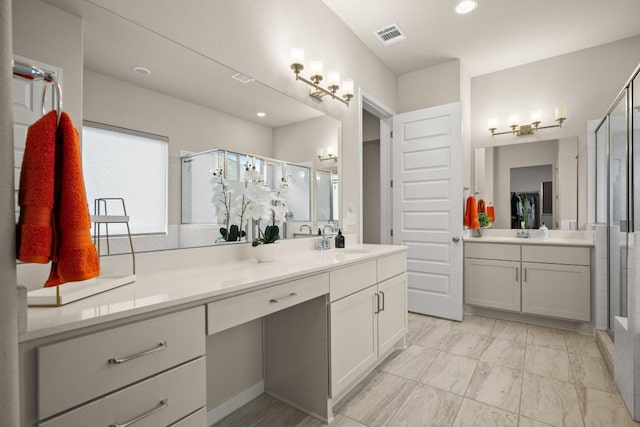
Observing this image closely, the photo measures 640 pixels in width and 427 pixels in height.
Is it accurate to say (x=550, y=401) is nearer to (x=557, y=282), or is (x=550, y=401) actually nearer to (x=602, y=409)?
(x=602, y=409)

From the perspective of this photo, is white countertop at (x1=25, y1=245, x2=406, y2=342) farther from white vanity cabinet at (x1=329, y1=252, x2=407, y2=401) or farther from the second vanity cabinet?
the second vanity cabinet

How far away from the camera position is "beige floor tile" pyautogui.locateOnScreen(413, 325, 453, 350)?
8.75ft

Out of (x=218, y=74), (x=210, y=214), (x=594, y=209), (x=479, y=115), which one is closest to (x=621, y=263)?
(x=594, y=209)

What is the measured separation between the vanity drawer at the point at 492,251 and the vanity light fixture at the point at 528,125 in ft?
4.51

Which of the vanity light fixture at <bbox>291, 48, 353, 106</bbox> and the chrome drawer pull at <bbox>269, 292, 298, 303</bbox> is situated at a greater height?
the vanity light fixture at <bbox>291, 48, 353, 106</bbox>

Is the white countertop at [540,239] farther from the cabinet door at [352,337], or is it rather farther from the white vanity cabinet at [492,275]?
the cabinet door at [352,337]

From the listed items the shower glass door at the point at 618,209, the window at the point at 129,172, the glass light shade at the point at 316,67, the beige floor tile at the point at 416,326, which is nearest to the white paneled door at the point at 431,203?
the beige floor tile at the point at 416,326

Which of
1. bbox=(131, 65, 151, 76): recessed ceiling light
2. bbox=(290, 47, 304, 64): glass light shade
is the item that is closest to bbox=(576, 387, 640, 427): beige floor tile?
bbox=(290, 47, 304, 64): glass light shade

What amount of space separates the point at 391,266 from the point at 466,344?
110 cm

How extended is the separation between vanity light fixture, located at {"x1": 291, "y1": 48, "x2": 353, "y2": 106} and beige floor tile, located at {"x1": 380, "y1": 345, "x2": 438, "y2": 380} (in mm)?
2126

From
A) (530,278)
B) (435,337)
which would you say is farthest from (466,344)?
(530,278)

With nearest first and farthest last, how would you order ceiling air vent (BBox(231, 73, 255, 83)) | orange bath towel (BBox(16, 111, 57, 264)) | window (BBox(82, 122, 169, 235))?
orange bath towel (BBox(16, 111, 57, 264))
window (BBox(82, 122, 169, 235))
ceiling air vent (BBox(231, 73, 255, 83))

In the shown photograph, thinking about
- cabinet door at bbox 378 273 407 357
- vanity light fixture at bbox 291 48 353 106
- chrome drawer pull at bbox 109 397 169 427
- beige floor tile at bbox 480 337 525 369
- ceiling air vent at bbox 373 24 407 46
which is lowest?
beige floor tile at bbox 480 337 525 369

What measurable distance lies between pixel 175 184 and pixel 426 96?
3150mm
